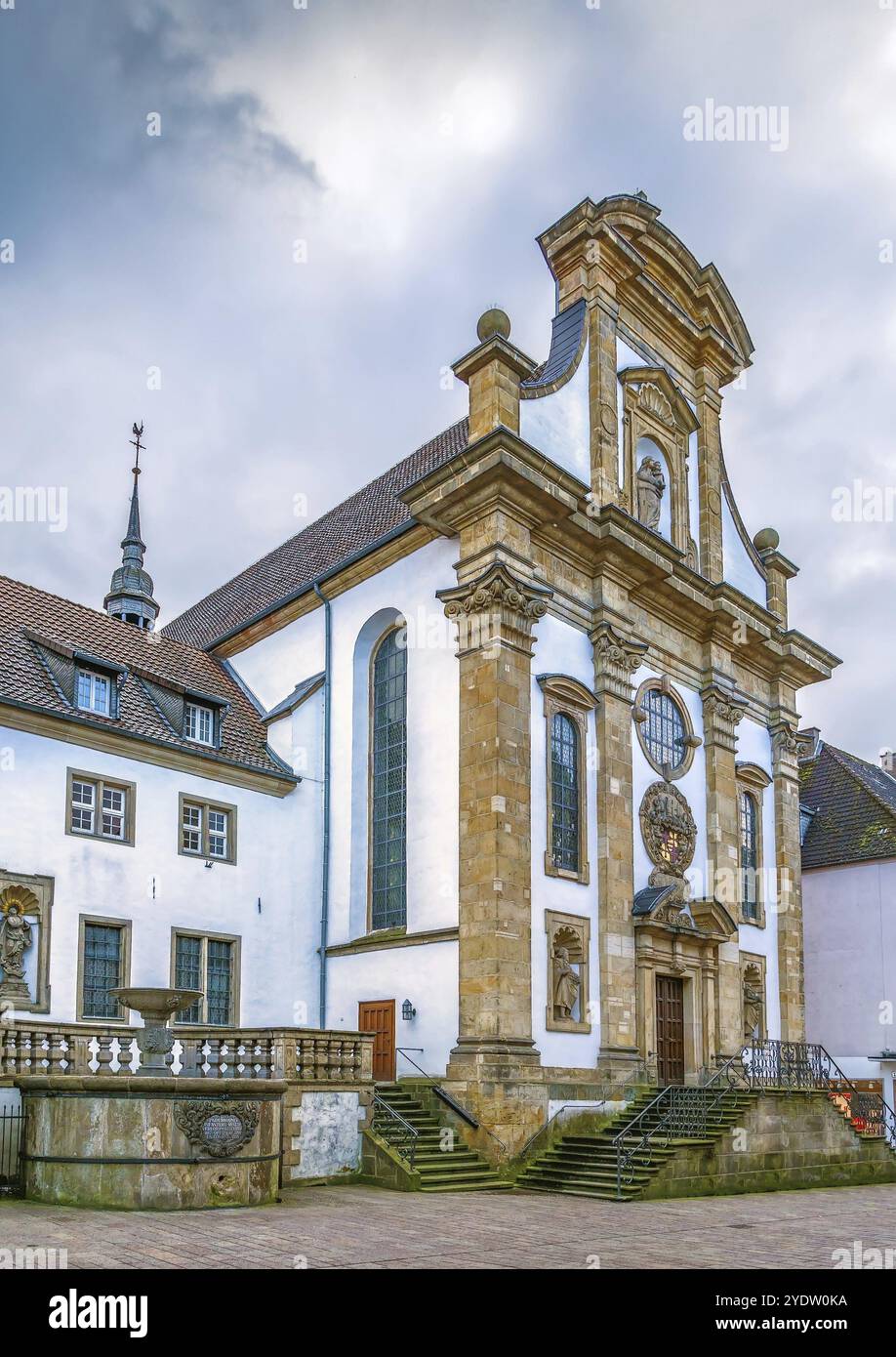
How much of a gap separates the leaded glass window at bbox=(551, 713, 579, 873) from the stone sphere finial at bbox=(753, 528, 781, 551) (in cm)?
1140

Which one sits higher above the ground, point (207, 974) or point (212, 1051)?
point (207, 974)

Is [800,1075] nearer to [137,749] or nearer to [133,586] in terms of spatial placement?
[137,749]

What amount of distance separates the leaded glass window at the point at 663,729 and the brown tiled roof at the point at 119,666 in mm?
7341

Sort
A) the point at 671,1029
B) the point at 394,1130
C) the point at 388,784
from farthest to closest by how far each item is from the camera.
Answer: the point at 671,1029
the point at 388,784
the point at 394,1130

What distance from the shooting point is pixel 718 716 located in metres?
28.1

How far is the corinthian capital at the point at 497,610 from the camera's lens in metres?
21.9

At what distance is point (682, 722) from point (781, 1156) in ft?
29.7

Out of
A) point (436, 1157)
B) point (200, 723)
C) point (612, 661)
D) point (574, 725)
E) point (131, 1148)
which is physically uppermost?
point (612, 661)

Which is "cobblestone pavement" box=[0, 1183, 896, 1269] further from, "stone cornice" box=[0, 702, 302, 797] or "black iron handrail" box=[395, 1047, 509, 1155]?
"stone cornice" box=[0, 702, 302, 797]

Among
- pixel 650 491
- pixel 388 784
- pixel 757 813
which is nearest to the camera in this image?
pixel 388 784

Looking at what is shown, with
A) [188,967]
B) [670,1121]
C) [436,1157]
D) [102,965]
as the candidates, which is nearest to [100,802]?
[102,965]

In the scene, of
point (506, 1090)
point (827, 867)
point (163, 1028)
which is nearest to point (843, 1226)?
point (506, 1090)

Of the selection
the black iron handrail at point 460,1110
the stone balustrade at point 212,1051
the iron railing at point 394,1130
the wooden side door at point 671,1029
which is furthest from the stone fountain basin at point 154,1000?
the wooden side door at point 671,1029

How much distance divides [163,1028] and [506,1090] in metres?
6.58
